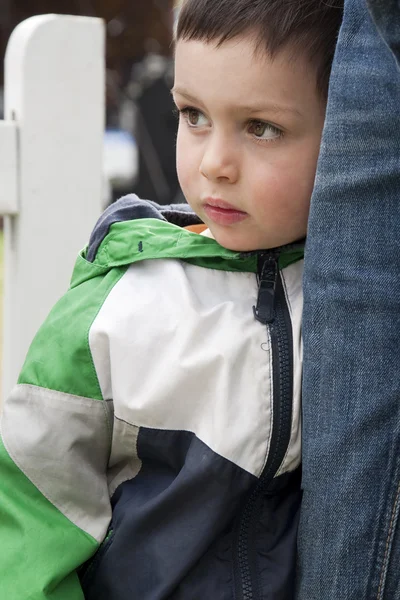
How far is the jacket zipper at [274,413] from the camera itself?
1.16 meters

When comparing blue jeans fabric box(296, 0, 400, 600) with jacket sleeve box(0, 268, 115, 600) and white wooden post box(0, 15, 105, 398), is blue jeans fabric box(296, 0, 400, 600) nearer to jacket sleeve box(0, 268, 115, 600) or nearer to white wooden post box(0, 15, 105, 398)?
jacket sleeve box(0, 268, 115, 600)

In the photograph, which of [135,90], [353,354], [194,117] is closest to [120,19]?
[135,90]

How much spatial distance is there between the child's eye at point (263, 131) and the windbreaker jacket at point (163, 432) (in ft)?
0.50

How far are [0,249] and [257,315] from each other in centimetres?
635

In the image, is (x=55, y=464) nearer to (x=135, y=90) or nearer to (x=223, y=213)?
(x=223, y=213)

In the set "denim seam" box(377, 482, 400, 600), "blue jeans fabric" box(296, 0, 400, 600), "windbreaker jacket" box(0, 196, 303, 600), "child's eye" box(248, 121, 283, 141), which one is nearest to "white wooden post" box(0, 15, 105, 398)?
"windbreaker jacket" box(0, 196, 303, 600)

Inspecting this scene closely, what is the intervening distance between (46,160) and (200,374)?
0.80 meters

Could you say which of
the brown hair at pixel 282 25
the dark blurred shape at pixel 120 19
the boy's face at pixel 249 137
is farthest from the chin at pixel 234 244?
the dark blurred shape at pixel 120 19

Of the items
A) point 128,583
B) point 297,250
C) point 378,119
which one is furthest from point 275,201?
point 128,583

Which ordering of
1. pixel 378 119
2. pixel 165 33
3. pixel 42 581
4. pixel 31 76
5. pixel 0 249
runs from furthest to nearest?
pixel 165 33 → pixel 0 249 → pixel 31 76 → pixel 42 581 → pixel 378 119

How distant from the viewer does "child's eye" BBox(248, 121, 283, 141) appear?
1182 mm

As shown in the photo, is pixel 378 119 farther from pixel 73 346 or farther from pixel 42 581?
pixel 42 581

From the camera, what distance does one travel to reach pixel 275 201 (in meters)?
1.20

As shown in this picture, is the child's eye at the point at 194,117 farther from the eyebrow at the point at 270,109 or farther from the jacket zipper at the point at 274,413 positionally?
the jacket zipper at the point at 274,413
